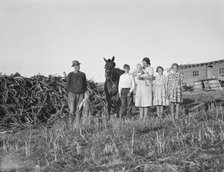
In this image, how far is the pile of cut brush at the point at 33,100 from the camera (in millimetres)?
10906

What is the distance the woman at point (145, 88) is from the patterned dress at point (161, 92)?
0.86m

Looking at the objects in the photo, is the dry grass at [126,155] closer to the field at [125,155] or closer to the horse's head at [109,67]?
the field at [125,155]

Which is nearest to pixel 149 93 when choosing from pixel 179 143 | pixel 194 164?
pixel 179 143

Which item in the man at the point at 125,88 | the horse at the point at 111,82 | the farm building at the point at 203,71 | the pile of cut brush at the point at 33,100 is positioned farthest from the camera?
the farm building at the point at 203,71

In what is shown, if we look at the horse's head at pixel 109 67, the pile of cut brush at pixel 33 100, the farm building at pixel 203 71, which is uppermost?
the farm building at pixel 203 71

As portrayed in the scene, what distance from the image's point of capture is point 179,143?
14.9 feet

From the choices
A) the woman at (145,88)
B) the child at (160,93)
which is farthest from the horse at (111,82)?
Answer: the woman at (145,88)

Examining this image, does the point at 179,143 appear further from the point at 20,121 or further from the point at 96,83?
the point at 96,83

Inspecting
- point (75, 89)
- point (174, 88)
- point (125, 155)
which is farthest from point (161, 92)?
point (125, 155)

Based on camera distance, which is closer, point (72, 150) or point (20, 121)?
point (72, 150)

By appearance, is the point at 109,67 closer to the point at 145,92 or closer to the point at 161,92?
the point at 161,92

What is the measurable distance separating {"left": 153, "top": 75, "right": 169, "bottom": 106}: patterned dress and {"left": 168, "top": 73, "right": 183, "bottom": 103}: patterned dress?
0.54 m

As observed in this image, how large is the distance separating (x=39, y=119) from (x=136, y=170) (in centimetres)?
871

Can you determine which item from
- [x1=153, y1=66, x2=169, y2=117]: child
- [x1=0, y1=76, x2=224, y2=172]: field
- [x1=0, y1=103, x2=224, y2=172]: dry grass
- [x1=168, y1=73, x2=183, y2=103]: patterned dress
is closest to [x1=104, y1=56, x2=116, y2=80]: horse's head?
[x1=153, y1=66, x2=169, y2=117]: child
